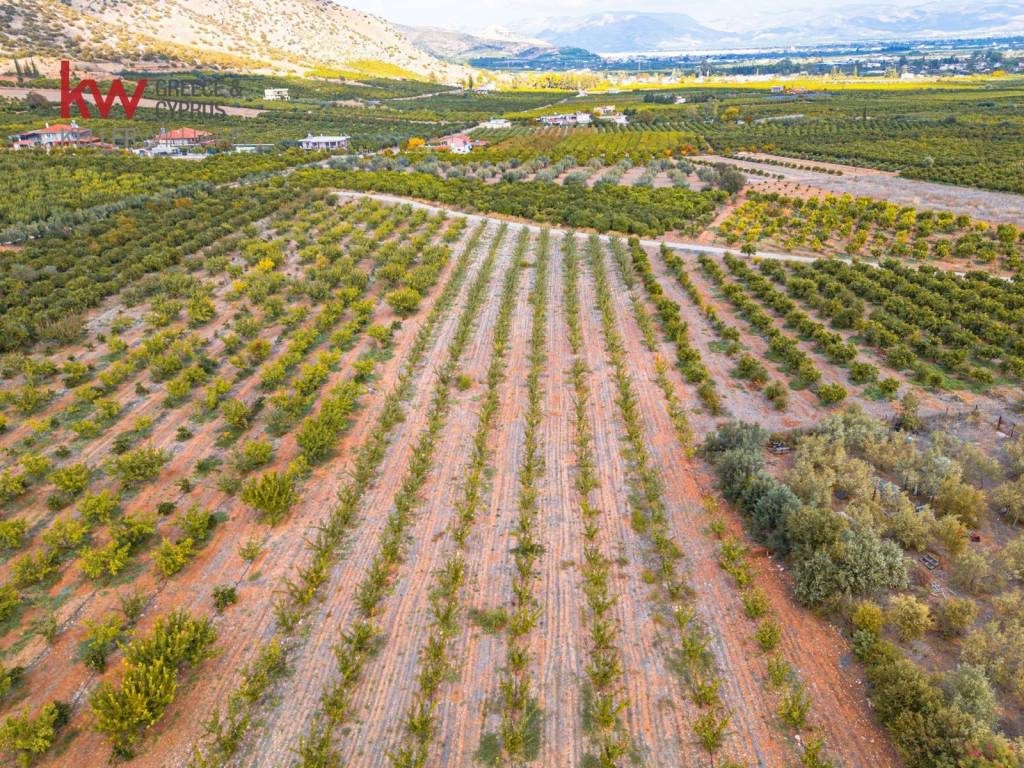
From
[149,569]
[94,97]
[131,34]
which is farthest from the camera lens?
[131,34]

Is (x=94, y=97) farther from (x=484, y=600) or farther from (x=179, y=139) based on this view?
(x=484, y=600)

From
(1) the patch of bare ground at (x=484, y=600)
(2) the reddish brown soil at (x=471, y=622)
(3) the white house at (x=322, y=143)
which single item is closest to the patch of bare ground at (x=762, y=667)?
(2) the reddish brown soil at (x=471, y=622)

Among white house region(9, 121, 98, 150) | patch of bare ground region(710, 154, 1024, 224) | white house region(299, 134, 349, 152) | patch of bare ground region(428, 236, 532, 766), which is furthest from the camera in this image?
white house region(299, 134, 349, 152)

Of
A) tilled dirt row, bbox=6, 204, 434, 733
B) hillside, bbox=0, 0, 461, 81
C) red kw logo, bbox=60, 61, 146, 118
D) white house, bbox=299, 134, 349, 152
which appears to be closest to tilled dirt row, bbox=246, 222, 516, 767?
tilled dirt row, bbox=6, 204, 434, 733

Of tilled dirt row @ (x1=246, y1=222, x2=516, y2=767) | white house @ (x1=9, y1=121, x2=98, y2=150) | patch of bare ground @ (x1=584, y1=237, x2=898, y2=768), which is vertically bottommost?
patch of bare ground @ (x1=584, y1=237, x2=898, y2=768)

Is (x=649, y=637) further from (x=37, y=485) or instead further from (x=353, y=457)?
(x=37, y=485)

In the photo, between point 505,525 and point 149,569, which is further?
point 505,525

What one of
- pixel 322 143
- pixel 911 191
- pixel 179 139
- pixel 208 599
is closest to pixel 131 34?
pixel 179 139

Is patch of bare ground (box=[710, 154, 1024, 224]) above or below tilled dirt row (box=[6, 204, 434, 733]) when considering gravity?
above

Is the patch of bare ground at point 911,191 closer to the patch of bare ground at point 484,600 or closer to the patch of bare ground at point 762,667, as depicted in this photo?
the patch of bare ground at point 762,667

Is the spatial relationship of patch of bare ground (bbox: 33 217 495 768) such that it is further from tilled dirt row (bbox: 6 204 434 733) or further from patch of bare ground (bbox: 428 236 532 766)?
patch of bare ground (bbox: 428 236 532 766)

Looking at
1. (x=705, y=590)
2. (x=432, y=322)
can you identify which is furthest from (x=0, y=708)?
(x=432, y=322)
